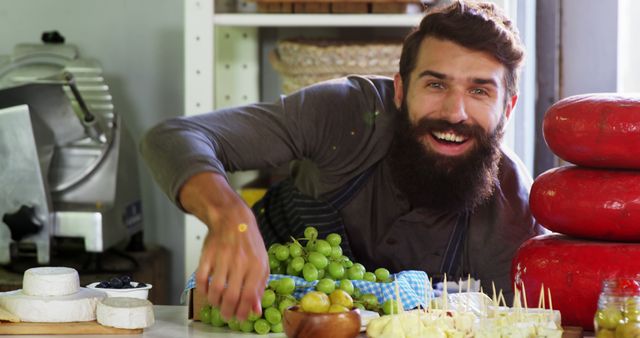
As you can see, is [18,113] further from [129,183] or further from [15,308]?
[15,308]

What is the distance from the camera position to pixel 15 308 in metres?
1.90

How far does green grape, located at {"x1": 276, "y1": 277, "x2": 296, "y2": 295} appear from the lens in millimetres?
1877

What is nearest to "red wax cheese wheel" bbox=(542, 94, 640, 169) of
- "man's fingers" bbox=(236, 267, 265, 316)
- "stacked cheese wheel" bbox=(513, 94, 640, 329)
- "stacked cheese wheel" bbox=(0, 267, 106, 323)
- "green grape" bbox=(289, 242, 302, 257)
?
"stacked cheese wheel" bbox=(513, 94, 640, 329)

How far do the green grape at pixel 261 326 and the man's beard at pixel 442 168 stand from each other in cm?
68

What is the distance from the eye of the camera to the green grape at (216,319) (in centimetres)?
192

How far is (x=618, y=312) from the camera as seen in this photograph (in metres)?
1.60

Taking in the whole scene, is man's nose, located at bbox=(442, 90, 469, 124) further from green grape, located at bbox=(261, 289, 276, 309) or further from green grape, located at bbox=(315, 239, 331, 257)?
green grape, located at bbox=(261, 289, 276, 309)

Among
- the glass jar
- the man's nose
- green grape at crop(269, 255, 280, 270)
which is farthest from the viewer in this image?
the man's nose

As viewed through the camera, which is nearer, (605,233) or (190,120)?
(605,233)

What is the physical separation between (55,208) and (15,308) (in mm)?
1309

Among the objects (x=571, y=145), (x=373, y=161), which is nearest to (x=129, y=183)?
(x=373, y=161)

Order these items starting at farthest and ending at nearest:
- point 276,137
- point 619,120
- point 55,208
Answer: point 55,208, point 276,137, point 619,120

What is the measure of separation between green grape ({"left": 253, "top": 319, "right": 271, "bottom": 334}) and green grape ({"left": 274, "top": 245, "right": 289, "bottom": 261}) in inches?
5.6

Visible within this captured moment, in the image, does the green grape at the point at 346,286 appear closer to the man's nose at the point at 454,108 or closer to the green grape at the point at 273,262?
the green grape at the point at 273,262
